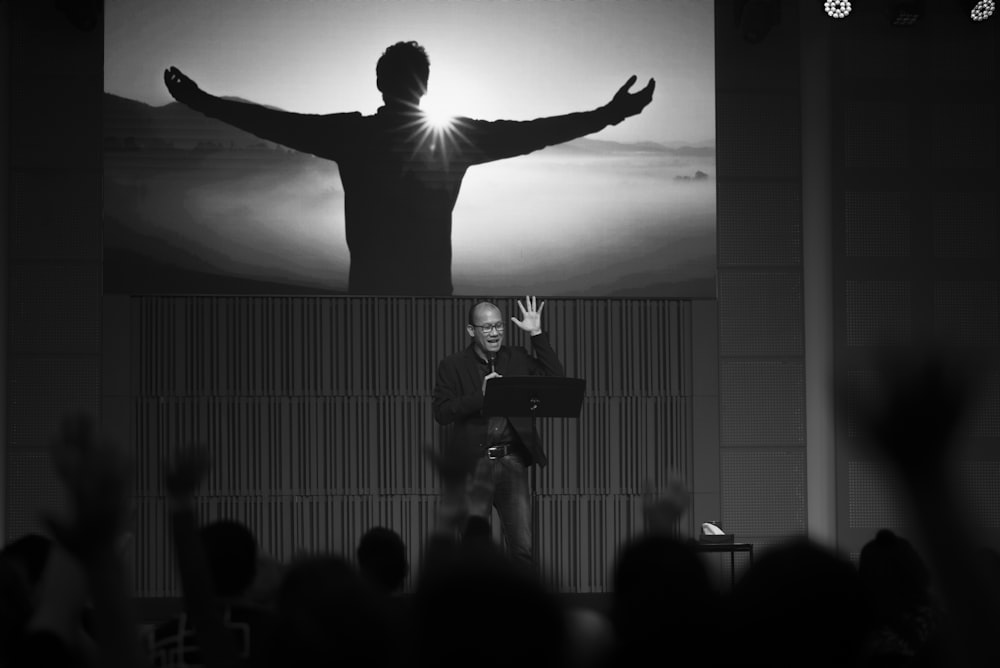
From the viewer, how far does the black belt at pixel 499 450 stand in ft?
21.6

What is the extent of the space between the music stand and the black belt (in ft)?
1.82

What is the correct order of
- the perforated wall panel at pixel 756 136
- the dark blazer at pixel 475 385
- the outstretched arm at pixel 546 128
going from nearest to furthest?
the dark blazer at pixel 475 385, the outstretched arm at pixel 546 128, the perforated wall panel at pixel 756 136

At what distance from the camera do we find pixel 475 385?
675cm

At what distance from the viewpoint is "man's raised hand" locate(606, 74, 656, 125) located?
7.91 meters

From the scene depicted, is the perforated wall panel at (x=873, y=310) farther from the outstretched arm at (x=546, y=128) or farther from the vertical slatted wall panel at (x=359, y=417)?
the outstretched arm at (x=546, y=128)

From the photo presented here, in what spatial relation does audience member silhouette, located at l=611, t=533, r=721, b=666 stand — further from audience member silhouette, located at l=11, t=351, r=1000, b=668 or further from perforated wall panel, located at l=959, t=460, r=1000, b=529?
perforated wall panel, located at l=959, t=460, r=1000, b=529

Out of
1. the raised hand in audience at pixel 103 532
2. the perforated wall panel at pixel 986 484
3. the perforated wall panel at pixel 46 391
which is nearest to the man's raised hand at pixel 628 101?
the perforated wall panel at pixel 986 484

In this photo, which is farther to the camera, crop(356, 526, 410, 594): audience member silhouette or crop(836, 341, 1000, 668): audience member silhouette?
crop(356, 526, 410, 594): audience member silhouette

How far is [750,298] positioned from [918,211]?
1192 millimetres

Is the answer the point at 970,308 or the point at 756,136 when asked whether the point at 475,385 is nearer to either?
the point at 756,136

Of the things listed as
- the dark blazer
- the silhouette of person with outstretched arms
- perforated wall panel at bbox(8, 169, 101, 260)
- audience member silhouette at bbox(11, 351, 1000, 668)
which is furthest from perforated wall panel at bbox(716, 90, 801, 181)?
audience member silhouette at bbox(11, 351, 1000, 668)

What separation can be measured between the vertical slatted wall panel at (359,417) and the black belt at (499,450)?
1098 millimetres

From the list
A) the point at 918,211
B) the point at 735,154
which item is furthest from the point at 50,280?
the point at 918,211

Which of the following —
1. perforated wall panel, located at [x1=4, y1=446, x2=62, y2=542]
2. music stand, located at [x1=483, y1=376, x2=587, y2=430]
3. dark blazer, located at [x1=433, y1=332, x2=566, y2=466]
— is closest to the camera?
music stand, located at [x1=483, y1=376, x2=587, y2=430]
